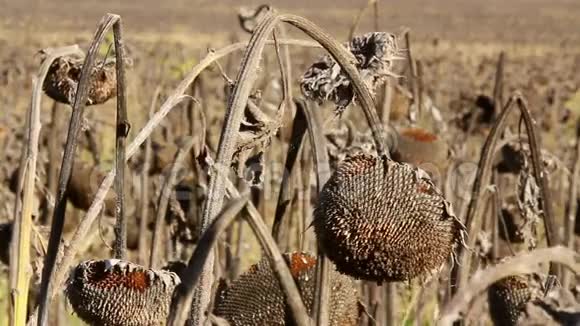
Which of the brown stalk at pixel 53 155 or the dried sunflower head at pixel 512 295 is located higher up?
the brown stalk at pixel 53 155

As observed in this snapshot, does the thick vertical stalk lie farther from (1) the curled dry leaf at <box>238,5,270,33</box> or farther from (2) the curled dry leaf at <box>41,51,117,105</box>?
(1) the curled dry leaf at <box>238,5,270,33</box>

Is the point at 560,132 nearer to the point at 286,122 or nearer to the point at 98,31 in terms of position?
the point at 286,122

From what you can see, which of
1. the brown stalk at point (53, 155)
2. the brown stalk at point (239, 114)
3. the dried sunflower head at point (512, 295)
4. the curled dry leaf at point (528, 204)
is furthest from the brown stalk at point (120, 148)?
the brown stalk at point (53, 155)

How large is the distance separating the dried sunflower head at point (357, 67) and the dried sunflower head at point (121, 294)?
0.50 metres

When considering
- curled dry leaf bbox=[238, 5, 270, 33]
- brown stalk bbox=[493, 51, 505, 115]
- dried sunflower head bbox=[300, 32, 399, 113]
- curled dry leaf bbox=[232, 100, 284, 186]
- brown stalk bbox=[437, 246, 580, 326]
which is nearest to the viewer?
brown stalk bbox=[437, 246, 580, 326]

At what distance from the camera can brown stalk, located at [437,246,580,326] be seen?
1279 millimetres

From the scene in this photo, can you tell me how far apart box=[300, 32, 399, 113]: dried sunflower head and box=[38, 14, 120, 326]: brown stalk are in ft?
1.51

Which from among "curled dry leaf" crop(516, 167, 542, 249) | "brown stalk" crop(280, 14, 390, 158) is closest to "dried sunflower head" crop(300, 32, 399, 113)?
"brown stalk" crop(280, 14, 390, 158)

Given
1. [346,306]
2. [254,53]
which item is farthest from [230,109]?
[346,306]

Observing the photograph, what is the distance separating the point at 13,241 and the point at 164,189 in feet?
1.16

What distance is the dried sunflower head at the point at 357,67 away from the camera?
82.8 inches

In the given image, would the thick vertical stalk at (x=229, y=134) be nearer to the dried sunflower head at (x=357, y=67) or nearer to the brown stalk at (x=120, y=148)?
the brown stalk at (x=120, y=148)

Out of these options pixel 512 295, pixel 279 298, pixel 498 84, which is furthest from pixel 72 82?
pixel 498 84

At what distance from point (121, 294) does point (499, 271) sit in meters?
0.70
